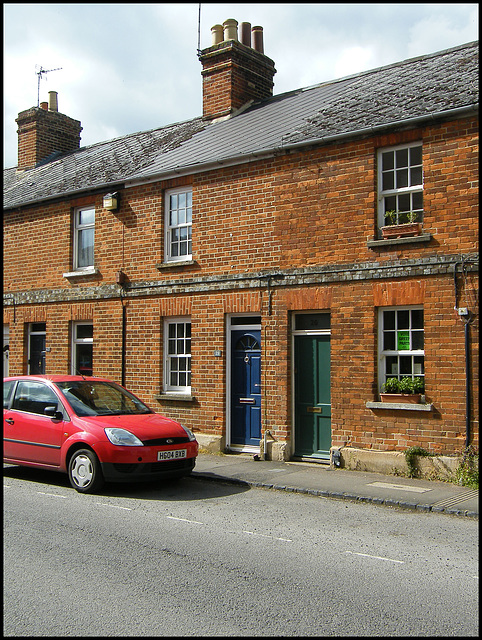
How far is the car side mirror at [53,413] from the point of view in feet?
32.9

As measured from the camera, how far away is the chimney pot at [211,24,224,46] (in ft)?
56.7

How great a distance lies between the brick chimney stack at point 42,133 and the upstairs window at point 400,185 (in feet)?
45.8

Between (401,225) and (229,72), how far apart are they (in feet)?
25.9

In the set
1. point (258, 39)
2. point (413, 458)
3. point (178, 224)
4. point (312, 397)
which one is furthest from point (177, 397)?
point (258, 39)

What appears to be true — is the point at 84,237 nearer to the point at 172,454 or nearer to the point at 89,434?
the point at 89,434

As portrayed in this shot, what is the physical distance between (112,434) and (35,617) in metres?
4.81

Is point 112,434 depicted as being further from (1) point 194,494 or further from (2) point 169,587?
(2) point 169,587

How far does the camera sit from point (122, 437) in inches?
375

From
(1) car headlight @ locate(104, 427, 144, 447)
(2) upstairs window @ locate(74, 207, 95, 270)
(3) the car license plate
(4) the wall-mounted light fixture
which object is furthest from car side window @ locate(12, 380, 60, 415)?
(2) upstairs window @ locate(74, 207, 95, 270)

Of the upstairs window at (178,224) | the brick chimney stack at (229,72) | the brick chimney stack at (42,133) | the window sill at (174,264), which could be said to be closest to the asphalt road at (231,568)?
the window sill at (174,264)

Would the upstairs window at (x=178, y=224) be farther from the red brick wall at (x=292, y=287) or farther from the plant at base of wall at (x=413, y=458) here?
the plant at base of wall at (x=413, y=458)

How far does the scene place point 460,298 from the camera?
10602 mm

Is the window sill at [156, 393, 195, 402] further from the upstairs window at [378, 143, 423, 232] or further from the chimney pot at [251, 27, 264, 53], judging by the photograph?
the chimney pot at [251, 27, 264, 53]

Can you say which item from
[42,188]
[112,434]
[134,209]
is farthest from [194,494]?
[42,188]
